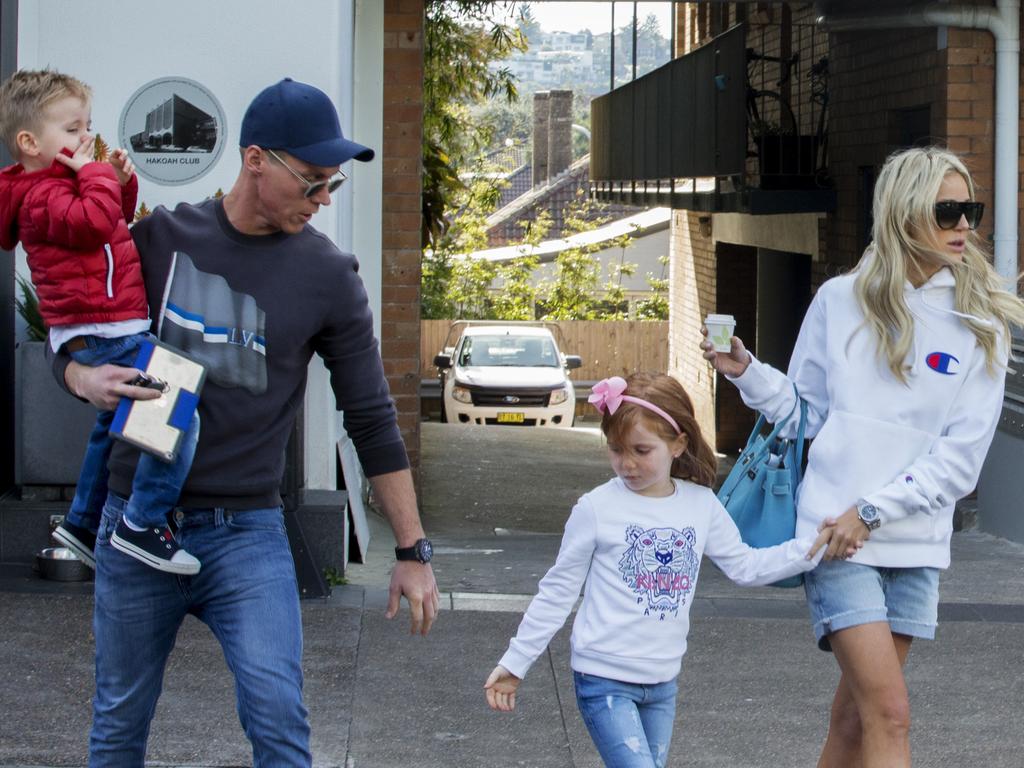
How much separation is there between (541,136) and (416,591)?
59.9 metres

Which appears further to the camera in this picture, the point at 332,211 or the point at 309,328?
the point at 332,211

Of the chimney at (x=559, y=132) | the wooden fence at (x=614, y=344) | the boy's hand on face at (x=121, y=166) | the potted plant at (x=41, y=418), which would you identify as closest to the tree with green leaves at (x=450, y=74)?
the potted plant at (x=41, y=418)

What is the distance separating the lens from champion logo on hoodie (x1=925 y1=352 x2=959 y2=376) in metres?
3.53

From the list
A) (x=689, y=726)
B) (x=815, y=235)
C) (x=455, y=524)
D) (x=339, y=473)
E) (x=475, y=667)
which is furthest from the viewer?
(x=815, y=235)

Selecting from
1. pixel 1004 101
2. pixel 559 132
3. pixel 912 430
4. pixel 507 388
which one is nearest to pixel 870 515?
pixel 912 430

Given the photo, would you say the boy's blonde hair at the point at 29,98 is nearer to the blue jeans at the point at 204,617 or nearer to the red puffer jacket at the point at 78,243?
the red puffer jacket at the point at 78,243

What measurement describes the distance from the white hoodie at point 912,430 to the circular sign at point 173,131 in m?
3.74

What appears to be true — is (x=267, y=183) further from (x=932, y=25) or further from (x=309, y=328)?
(x=932, y=25)

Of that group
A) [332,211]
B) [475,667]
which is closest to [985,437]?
[475,667]

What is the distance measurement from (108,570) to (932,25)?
7.61 m

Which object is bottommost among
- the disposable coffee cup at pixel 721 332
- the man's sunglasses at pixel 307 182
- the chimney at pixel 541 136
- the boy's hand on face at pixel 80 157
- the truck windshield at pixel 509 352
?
the truck windshield at pixel 509 352

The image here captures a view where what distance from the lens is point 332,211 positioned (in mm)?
6723

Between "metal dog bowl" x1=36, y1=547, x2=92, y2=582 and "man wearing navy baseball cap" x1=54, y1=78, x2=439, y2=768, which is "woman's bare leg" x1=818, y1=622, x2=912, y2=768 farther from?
"metal dog bowl" x1=36, y1=547, x2=92, y2=582

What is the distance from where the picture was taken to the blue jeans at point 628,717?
334 cm
